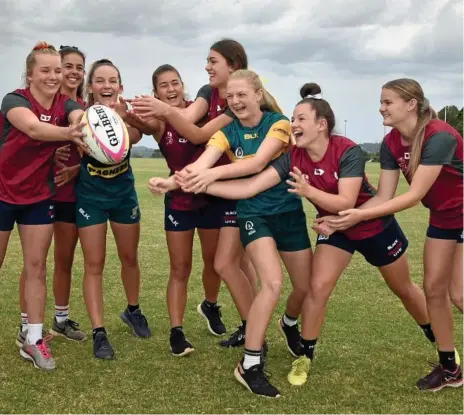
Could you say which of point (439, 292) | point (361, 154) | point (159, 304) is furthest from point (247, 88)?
point (159, 304)

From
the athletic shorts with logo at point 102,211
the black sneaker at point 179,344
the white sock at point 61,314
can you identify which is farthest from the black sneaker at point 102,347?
the athletic shorts with logo at point 102,211

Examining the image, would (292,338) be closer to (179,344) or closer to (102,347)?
(179,344)

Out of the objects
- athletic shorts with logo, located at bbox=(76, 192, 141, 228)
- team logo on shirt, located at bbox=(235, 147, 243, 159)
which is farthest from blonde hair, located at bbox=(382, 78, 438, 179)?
athletic shorts with logo, located at bbox=(76, 192, 141, 228)

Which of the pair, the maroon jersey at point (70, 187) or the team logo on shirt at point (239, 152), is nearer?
the team logo on shirt at point (239, 152)

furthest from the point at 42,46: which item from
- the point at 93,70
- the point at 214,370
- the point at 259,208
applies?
the point at 214,370

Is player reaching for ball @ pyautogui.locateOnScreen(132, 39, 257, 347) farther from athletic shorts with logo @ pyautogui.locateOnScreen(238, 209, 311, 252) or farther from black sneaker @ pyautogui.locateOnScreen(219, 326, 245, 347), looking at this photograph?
athletic shorts with logo @ pyautogui.locateOnScreen(238, 209, 311, 252)

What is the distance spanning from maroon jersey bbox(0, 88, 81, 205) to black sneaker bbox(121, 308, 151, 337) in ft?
4.94

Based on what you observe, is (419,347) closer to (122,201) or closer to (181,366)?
(181,366)

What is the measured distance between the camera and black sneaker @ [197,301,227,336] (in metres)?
5.90

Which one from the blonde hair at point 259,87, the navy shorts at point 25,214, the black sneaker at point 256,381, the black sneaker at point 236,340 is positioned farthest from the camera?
the black sneaker at point 236,340

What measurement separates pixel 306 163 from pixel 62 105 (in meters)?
1.94

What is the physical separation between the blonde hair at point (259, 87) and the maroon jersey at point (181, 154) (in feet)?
2.17

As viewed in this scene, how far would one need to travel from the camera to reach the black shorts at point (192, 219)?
5.35 m

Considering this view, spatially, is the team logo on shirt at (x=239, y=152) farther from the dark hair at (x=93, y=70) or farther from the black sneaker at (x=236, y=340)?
the black sneaker at (x=236, y=340)
